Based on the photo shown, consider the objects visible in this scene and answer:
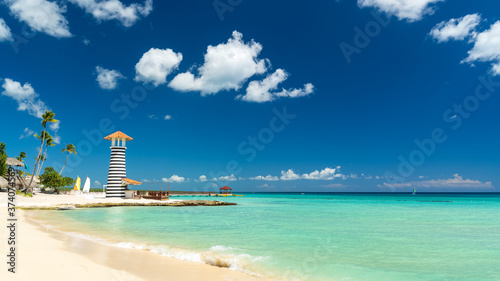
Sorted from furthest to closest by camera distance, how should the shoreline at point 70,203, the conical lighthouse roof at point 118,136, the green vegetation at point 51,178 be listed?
1. the green vegetation at point 51,178
2. the conical lighthouse roof at point 118,136
3. the shoreline at point 70,203

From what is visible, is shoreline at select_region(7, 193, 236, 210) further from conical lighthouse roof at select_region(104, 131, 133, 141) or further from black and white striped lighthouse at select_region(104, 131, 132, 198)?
conical lighthouse roof at select_region(104, 131, 133, 141)

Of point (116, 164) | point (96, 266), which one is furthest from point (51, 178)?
point (96, 266)

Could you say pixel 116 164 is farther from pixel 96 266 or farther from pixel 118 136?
pixel 96 266

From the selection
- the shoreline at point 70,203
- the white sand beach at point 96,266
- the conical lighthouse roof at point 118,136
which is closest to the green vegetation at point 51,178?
the shoreline at point 70,203

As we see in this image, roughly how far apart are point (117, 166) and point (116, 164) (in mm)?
296

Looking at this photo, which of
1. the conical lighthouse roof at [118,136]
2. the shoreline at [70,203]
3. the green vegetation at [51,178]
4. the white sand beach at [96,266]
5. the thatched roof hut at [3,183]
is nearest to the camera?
the white sand beach at [96,266]

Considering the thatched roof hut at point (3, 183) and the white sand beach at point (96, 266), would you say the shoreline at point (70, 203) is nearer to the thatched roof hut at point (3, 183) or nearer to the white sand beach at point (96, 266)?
the thatched roof hut at point (3, 183)

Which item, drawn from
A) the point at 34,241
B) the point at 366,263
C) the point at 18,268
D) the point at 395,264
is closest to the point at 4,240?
the point at 34,241

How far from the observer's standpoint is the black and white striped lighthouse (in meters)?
40.9

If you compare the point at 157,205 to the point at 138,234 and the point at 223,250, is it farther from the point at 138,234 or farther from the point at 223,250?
the point at 223,250

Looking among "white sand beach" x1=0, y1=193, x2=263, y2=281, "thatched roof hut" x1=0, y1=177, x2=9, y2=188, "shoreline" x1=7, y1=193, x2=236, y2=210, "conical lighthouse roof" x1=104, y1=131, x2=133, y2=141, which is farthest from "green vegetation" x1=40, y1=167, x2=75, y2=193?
"white sand beach" x1=0, y1=193, x2=263, y2=281

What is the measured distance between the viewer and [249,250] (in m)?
11.0

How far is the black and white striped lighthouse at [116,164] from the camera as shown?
4094cm

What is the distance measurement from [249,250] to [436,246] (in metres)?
7.86
